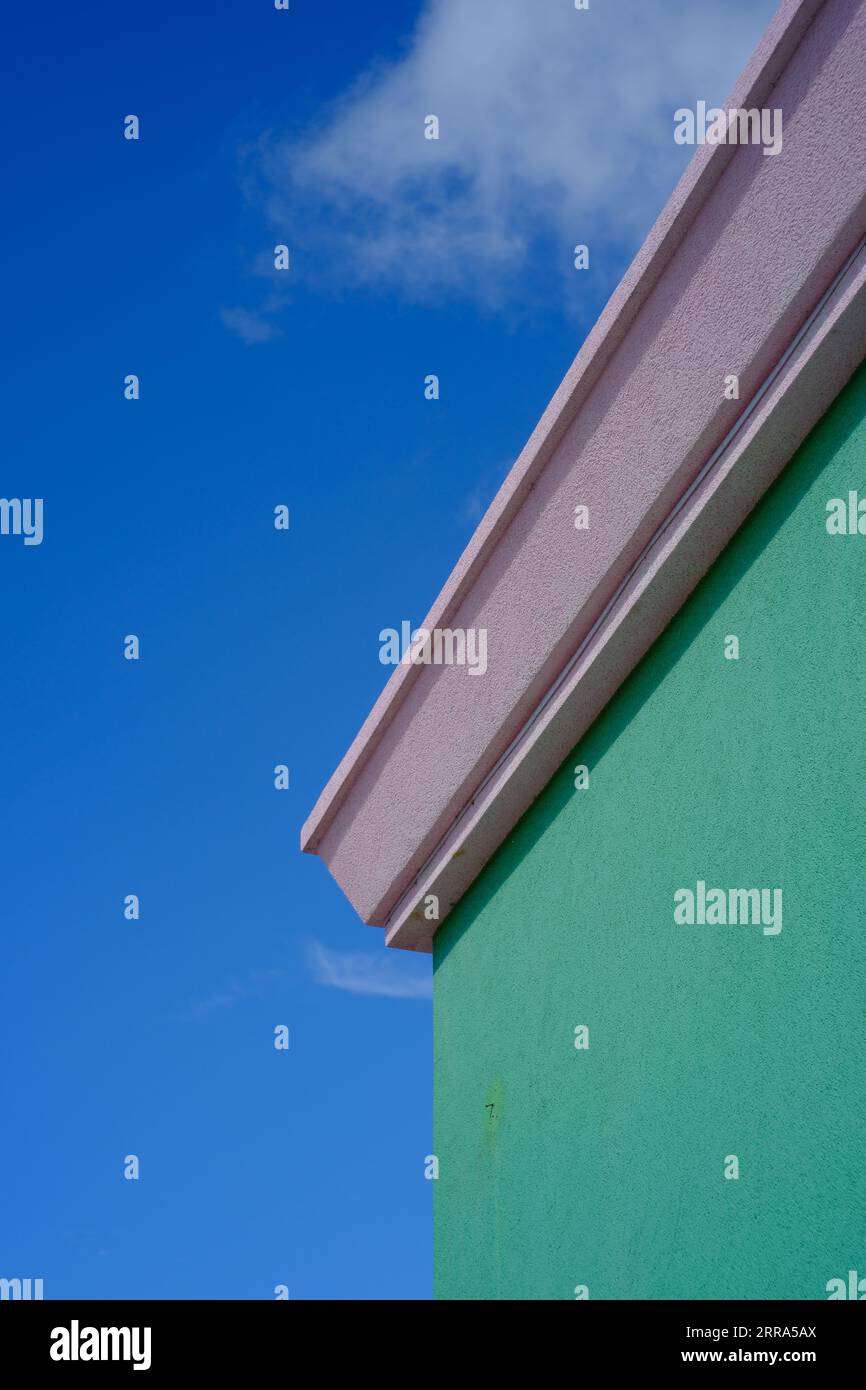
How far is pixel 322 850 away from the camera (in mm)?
6539

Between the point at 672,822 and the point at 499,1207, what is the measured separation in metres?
1.66

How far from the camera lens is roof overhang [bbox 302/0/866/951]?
14.8 ft

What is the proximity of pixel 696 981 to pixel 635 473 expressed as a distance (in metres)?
1.69

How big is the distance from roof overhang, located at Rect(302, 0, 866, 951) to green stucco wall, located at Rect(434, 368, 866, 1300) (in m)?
0.13

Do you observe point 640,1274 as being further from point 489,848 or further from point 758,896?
point 489,848

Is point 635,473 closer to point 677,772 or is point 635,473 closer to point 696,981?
point 677,772

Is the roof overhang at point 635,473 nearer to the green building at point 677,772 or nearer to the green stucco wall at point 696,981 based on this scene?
the green building at point 677,772

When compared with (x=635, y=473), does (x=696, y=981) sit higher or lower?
lower

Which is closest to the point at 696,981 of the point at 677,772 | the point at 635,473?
the point at 677,772

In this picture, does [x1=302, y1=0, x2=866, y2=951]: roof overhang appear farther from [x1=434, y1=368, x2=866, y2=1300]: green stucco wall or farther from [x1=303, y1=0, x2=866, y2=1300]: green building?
[x1=434, y1=368, x2=866, y2=1300]: green stucco wall

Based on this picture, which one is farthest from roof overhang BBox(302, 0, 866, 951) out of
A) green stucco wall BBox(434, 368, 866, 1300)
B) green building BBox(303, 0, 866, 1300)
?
green stucco wall BBox(434, 368, 866, 1300)

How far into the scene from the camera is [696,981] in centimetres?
476

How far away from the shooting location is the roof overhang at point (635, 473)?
14.8ft

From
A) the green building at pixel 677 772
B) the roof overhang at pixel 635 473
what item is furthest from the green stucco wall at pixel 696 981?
the roof overhang at pixel 635 473
